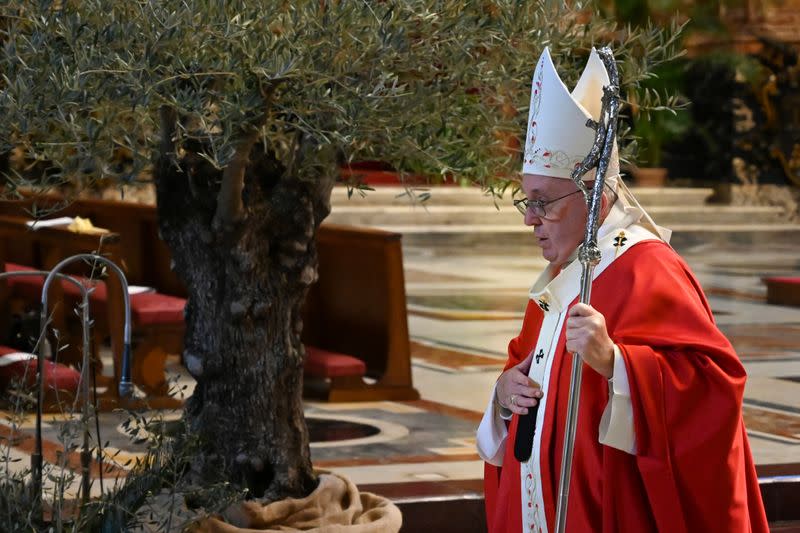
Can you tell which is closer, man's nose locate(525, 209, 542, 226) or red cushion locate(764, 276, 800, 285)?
man's nose locate(525, 209, 542, 226)

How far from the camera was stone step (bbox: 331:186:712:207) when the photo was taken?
18.5 m

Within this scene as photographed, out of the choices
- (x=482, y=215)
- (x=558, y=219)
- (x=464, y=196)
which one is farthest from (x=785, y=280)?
(x=558, y=219)

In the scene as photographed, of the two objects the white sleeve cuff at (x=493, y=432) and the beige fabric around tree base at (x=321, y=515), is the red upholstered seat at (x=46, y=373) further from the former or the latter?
the white sleeve cuff at (x=493, y=432)

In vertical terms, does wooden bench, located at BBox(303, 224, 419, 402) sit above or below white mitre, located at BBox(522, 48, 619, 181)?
below

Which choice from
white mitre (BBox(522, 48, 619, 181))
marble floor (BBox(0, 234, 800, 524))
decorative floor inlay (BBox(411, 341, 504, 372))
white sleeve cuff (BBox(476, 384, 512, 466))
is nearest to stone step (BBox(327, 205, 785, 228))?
marble floor (BBox(0, 234, 800, 524))

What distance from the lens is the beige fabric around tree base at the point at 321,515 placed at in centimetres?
397

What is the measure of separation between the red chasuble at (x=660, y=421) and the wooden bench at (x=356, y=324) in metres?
4.66

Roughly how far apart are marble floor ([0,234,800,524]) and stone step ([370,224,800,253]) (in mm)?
1855

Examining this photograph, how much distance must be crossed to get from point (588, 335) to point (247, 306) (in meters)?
1.68

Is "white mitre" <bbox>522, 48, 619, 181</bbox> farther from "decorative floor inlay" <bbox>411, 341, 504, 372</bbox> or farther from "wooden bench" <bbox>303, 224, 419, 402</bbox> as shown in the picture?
"decorative floor inlay" <bbox>411, 341, 504, 372</bbox>

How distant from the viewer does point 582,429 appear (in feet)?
8.94

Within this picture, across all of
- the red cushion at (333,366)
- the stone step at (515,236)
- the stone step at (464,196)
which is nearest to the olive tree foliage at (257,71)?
the red cushion at (333,366)

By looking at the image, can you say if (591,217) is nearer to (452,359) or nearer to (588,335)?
(588,335)

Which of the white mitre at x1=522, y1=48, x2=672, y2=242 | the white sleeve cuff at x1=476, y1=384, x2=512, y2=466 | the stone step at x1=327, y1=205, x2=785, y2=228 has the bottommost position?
the stone step at x1=327, y1=205, x2=785, y2=228
